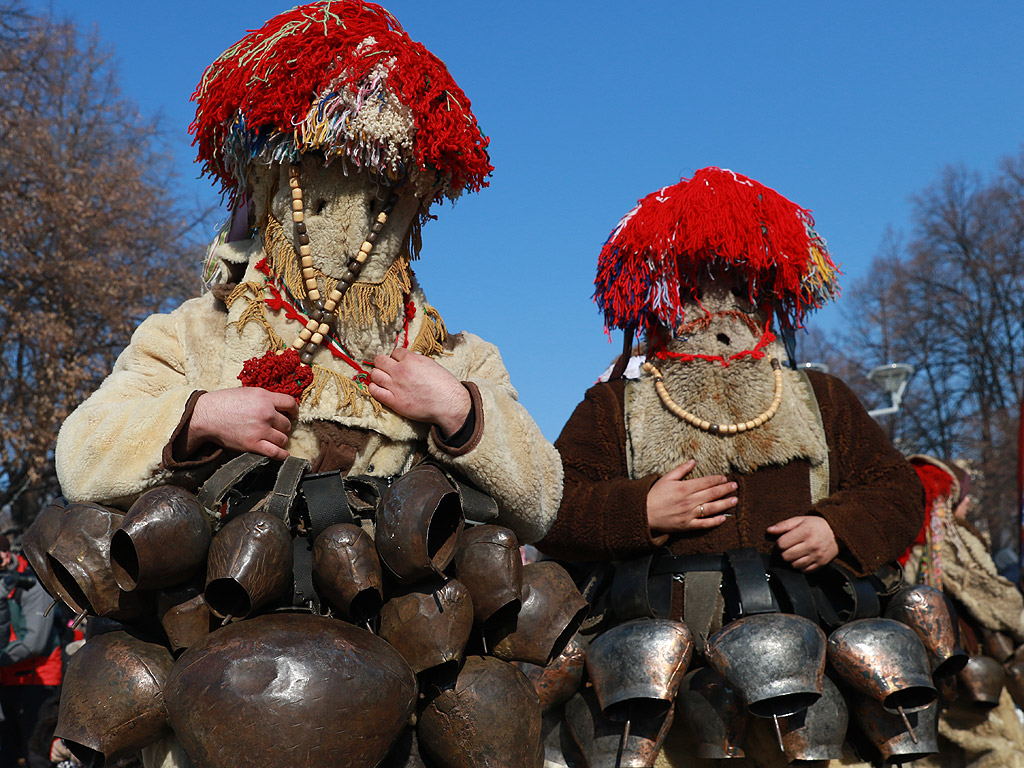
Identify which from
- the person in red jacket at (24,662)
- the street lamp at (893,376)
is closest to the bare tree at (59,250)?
the person in red jacket at (24,662)

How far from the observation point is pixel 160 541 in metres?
1.85

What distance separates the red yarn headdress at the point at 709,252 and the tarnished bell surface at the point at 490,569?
4.74ft

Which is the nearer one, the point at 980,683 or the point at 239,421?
the point at 239,421

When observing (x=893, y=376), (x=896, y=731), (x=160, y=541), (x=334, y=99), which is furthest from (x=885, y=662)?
(x=893, y=376)

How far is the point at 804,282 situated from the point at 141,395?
2150mm

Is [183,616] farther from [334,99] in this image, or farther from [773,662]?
[773,662]

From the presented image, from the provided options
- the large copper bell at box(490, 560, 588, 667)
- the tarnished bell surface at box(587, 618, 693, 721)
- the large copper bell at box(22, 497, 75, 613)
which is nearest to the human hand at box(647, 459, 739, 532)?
the tarnished bell surface at box(587, 618, 693, 721)

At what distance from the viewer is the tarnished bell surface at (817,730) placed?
2695 millimetres

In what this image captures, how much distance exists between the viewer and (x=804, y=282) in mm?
3371

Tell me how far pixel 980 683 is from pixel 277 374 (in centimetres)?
310

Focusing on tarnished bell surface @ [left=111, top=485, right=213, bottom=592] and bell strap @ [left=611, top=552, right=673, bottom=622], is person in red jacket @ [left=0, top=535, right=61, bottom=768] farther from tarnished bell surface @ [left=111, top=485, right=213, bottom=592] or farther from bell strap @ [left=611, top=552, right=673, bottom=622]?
tarnished bell surface @ [left=111, top=485, right=213, bottom=592]

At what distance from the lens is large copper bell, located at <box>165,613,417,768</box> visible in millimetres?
1706

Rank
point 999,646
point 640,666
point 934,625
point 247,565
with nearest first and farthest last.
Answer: point 247,565, point 640,666, point 934,625, point 999,646

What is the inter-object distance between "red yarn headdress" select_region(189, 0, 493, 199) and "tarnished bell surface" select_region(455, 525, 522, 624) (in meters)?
0.89
